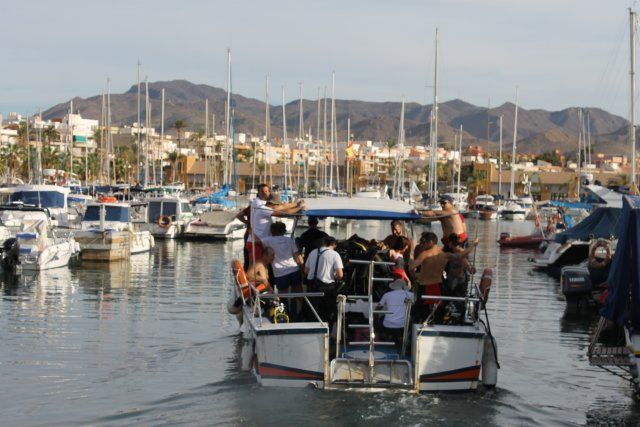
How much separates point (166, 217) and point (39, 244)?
807 inches

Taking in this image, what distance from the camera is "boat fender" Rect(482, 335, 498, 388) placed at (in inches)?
619

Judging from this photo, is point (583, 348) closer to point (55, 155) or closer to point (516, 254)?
point (516, 254)

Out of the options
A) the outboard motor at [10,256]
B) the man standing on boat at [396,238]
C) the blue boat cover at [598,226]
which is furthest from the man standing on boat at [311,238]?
the blue boat cover at [598,226]

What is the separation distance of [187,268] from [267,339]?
24.5 meters

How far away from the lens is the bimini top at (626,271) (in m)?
16.2

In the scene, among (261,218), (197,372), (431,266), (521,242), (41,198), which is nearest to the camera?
(431,266)

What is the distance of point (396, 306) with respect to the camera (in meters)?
16.0

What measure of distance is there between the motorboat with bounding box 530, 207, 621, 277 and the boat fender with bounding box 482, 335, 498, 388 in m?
22.1

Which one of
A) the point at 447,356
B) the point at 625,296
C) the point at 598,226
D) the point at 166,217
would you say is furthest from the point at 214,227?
the point at 447,356

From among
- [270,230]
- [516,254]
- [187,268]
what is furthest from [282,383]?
[516,254]

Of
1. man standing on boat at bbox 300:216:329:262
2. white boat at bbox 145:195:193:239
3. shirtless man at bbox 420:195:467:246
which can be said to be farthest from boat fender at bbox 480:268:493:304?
A: white boat at bbox 145:195:193:239

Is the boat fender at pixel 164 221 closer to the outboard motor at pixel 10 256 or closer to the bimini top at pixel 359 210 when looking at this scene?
the outboard motor at pixel 10 256

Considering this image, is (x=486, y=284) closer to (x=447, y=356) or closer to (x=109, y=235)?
(x=447, y=356)

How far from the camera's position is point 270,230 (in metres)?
18.3
